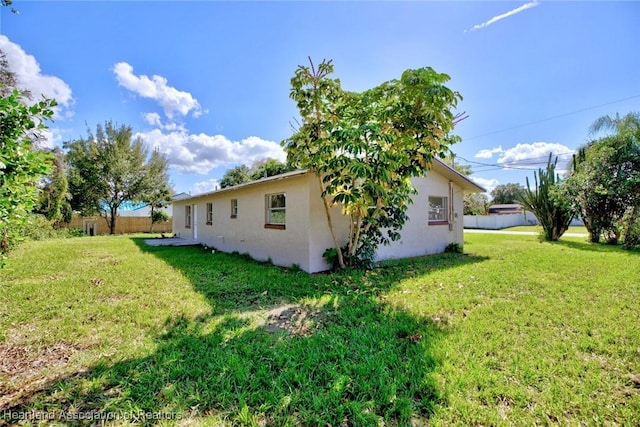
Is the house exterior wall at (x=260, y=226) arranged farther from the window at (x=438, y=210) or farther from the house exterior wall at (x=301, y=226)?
the window at (x=438, y=210)

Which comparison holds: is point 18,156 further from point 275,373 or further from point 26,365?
point 275,373

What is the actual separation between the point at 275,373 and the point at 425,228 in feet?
27.2

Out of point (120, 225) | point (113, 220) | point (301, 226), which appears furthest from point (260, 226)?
point (120, 225)

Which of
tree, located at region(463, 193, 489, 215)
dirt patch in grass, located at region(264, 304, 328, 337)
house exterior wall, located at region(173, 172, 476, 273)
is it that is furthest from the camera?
tree, located at region(463, 193, 489, 215)

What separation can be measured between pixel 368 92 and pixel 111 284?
259 inches

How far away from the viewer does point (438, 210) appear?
423 inches

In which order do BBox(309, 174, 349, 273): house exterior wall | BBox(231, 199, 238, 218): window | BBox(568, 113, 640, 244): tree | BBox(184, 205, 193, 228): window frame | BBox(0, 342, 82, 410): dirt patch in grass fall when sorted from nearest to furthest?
Answer: BBox(0, 342, 82, 410): dirt patch in grass
BBox(309, 174, 349, 273): house exterior wall
BBox(231, 199, 238, 218): window
BBox(568, 113, 640, 244): tree
BBox(184, 205, 193, 228): window frame

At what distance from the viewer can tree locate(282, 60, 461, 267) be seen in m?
5.45

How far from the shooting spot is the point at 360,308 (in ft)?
14.7

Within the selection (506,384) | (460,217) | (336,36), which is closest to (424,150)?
(336,36)

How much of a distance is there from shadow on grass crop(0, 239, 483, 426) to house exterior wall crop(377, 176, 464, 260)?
16.4 feet

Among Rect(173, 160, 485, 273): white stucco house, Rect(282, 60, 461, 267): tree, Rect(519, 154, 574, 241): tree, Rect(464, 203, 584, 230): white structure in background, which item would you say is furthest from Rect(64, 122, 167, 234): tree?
Rect(464, 203, 584, 230): white structure in background

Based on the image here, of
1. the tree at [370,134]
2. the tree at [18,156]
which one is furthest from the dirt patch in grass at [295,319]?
the tree at [18,156]

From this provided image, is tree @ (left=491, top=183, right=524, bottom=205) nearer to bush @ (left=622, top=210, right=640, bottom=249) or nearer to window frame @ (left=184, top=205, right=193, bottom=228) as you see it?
bush @ (left=622, top=210, right=640, bottom=249)
